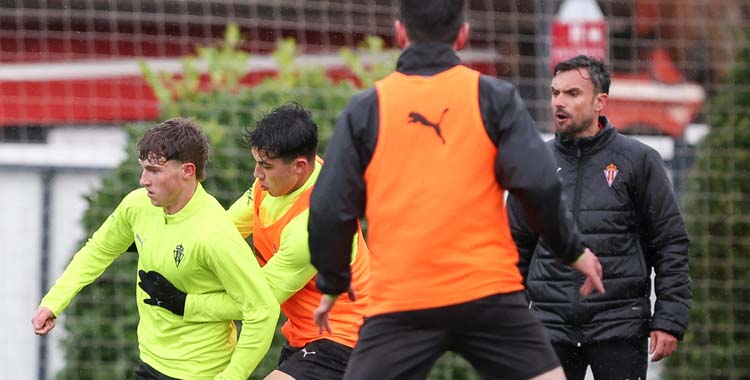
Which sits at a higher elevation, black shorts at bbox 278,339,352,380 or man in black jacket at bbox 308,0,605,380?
man in black jacket at bbox 308,0,605,380

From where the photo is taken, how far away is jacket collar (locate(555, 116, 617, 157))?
473cm

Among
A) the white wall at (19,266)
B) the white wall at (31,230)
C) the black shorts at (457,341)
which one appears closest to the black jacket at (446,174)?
the black shorts at (457,341)

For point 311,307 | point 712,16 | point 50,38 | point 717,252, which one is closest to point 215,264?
point 311,307

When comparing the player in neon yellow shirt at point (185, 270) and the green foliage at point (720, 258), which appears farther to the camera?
the green foliage at point (720, 258)

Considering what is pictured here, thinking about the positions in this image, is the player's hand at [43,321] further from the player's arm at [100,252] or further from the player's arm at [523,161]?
the player's arm at [523,161]

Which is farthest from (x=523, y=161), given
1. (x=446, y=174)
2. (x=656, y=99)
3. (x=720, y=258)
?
(x=656, y=99)

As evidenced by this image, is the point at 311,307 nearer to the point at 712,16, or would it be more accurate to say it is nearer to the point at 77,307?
the point at 77,307

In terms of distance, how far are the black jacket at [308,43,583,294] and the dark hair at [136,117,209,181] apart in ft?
3.60

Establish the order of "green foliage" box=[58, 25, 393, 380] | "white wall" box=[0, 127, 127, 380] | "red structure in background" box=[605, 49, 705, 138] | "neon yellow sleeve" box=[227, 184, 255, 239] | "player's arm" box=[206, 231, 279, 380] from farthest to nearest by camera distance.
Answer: "red structure in background" box=[605, 49, 705, 138] < "white wall" box=[0, 127, 127, 380] < "green foliage" box=[58, 25, 393, 380] < "neon yellow sleeve" box=[227, 184, 255, 239] < "player's arm" box=[206, 231, 279, 380]

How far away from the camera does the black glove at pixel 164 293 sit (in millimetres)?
4523

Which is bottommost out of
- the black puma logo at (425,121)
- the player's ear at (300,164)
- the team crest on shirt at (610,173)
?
the team crest on shirt at (610,173)

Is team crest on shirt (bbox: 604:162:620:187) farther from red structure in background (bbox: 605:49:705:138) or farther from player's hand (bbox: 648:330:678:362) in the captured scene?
red structure in background (bbox: 605:49:705:138)

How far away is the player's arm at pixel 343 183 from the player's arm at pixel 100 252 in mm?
1335

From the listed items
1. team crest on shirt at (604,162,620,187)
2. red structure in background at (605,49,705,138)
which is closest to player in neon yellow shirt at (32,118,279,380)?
team crest on shirt at (604,162,620,187)
